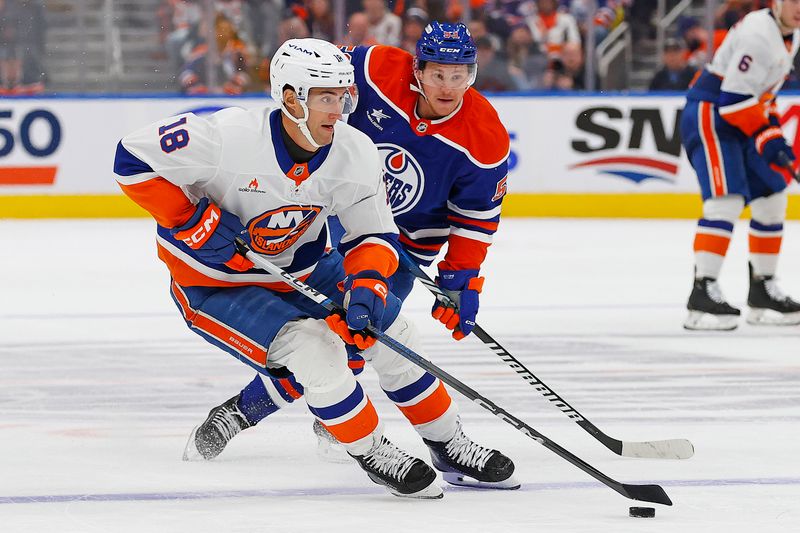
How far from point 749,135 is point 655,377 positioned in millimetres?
1463

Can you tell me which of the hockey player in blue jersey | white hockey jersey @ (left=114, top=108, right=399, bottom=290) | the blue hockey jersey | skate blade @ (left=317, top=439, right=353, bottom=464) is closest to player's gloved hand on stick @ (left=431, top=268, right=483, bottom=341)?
the hockey player in blue jersey

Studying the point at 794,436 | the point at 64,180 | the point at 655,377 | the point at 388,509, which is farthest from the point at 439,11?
the point at 388,509

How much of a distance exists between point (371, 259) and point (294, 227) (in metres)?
0.21

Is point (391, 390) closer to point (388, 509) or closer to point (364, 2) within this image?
point (388, 509)

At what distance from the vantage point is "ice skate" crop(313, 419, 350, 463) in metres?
3.33

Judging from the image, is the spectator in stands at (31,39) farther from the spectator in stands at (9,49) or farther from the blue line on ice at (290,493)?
the blue line on ice at (290,493)

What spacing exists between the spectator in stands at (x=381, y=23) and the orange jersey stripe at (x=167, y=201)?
6.06m

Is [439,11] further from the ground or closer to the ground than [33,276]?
further from the ground

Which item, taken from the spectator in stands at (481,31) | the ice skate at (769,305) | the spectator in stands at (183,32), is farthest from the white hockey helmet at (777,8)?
the spectator in stands at (183,32)

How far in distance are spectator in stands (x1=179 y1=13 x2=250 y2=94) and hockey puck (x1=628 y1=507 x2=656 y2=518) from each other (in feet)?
21.5

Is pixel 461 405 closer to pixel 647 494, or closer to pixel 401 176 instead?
pixel 401 176

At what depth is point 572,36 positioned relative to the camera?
9.03m

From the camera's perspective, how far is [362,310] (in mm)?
2920

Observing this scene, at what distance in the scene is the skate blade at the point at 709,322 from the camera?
5.30 meters
